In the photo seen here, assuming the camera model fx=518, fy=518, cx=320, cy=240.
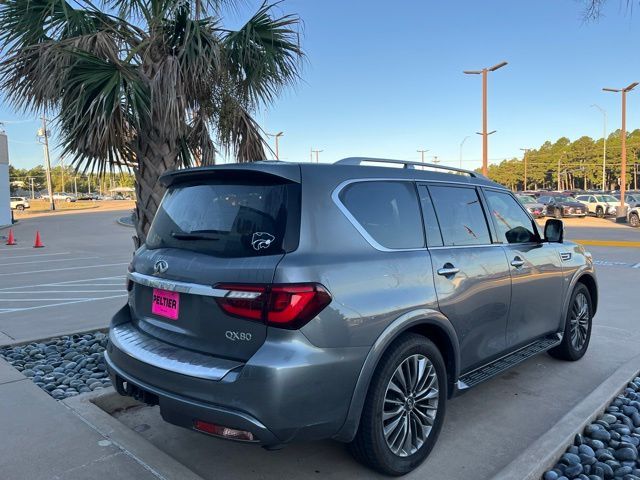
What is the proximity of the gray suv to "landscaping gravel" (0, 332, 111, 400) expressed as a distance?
1.30 m

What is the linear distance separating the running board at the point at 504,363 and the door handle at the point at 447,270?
74 centimetres

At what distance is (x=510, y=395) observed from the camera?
4.30m

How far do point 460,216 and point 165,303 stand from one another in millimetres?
2166

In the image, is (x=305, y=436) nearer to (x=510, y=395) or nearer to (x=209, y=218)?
(x=209, y=218)

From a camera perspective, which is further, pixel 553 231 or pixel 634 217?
pixel 634 217

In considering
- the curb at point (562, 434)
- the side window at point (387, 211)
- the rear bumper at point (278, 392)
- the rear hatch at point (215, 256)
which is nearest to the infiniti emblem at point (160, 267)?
the rear hatch at point (215, 256)

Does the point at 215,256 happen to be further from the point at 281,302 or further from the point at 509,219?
the point at 509,219

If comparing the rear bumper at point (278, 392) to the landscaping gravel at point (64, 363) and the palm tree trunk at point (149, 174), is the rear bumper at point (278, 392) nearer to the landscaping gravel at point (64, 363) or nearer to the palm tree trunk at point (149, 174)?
the landscaping gravel at point (64, 363)

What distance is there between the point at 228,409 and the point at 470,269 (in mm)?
1901

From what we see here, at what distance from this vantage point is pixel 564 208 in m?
33.2

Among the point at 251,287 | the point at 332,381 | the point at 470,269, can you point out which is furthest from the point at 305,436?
the point at 470,269

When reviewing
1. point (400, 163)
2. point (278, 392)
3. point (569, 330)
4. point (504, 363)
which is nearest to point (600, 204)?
point (569, 330)

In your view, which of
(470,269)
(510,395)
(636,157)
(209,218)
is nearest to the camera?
(209,218)

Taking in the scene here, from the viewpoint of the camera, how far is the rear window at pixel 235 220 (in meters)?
2.70
